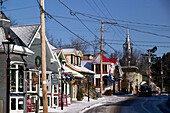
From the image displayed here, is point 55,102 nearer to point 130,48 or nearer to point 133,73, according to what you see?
point 133,73

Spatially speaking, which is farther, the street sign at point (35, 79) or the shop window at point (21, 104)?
the street sign at point (35, 79)

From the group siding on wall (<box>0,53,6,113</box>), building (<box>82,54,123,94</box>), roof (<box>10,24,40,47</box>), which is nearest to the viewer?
siding on wall (<box>0,53,6,113</box>)

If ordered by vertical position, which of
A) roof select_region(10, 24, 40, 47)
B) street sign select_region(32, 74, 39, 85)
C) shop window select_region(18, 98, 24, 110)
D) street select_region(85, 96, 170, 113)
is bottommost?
street select_region(85, 96, 170, 113)

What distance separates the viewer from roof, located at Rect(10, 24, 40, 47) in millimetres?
22594

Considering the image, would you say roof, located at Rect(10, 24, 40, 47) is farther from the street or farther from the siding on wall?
the street

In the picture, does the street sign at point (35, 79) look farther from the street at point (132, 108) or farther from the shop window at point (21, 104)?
the street at point (132, 108)

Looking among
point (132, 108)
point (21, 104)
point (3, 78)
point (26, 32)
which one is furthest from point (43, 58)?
point (132, 108)

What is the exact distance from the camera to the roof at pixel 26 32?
2259cm

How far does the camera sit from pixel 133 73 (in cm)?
7156

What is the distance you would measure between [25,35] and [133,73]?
168ft

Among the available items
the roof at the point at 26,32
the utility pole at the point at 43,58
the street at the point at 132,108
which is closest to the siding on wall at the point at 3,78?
the utility pole at the point at 43,58

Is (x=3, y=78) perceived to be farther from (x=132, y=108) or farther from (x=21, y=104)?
(x=132, y=108)

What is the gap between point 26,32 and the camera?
76.7 ft

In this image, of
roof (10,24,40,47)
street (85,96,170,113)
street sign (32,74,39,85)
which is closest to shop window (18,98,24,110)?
street sign (32,74,39,85)
